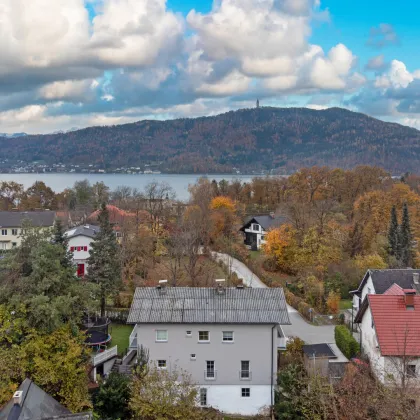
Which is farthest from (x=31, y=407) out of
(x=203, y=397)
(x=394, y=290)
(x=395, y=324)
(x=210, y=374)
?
(x=394, y=290)

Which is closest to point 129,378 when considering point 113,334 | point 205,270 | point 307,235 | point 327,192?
point 113,334

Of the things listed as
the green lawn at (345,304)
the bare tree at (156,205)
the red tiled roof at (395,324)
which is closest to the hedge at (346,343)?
the red tiled roof at (395,324)

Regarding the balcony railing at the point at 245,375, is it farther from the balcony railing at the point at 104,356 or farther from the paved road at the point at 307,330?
the balcony railing at the point at 104,356

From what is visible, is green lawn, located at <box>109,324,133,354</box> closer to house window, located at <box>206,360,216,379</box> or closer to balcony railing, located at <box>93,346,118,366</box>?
balcony railing, located at <box>93,346,118,366</box>

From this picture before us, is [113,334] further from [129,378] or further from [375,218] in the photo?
[375,218]

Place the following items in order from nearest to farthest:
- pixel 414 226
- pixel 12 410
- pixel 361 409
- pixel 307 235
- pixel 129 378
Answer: pixel 12 410 → pixel 361 409 → pixel 129 378 → pixel 307 235 → pixel 414 226

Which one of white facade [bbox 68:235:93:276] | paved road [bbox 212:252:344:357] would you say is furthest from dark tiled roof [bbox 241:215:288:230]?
white facade [bbox 68:235:93:276]
